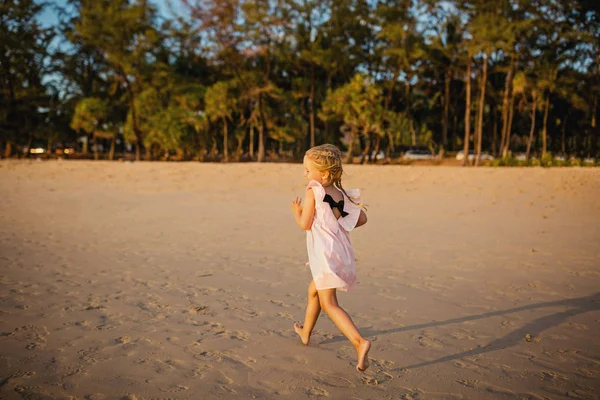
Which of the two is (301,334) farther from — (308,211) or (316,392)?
(308,211)

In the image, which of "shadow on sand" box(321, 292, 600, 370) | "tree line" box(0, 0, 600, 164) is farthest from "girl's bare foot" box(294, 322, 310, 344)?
"tree line" box(0, 0, 600, 164)

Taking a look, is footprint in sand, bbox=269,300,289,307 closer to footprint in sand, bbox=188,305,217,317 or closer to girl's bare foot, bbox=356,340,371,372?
footprint in sand, bbox=188,305,217,317

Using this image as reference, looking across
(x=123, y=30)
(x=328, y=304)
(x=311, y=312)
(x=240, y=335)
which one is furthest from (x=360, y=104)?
(x=328, y=304)

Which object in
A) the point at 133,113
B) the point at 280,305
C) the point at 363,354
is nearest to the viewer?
the point at 363,354

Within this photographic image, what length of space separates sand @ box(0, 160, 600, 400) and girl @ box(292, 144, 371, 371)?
575 mm

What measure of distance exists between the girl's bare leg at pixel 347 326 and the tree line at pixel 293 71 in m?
27.7

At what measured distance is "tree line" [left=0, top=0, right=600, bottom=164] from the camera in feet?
102

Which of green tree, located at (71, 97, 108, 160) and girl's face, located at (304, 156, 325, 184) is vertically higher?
green tree, located at (71, 97, 108, 160)

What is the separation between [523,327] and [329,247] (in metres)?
2.25

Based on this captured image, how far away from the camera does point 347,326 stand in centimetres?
328

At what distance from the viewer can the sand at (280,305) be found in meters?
3.17

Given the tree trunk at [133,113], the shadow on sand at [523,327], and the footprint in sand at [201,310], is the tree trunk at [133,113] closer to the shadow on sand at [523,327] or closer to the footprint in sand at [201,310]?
the footprint in sand at [201,310]

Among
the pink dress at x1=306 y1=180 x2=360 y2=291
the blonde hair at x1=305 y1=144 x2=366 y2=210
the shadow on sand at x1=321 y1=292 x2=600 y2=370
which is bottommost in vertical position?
the shadow on sand at x1=321 y1=292 x2=600 y2=370

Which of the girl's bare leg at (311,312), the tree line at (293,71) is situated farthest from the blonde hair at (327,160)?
the tree line at (293,71)
